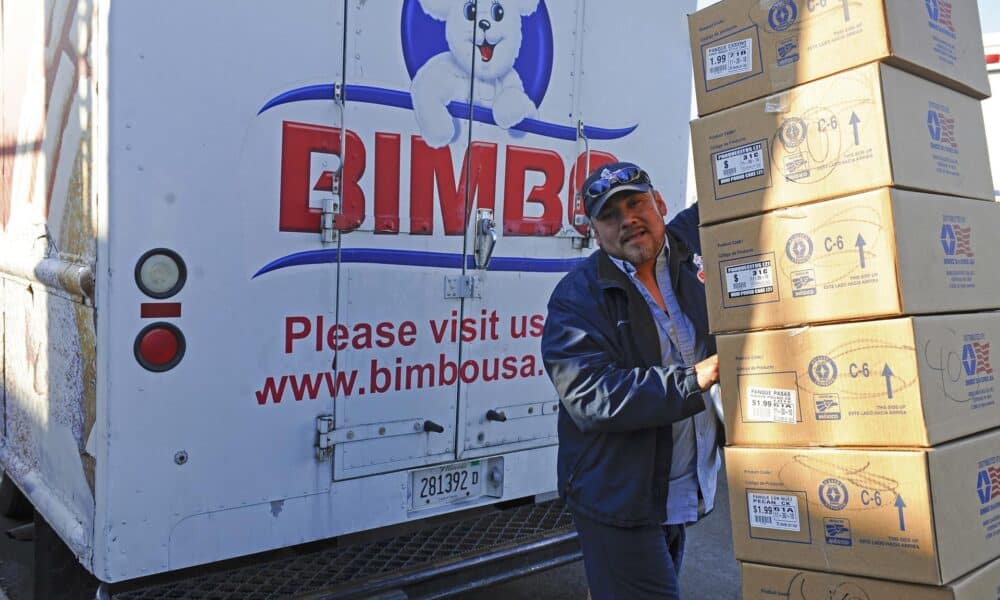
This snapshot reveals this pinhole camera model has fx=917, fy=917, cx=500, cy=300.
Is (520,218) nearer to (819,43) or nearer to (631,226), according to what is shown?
(631,226)

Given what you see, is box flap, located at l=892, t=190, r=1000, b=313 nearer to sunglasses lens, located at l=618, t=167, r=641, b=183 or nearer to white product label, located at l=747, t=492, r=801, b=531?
white product label, located at l=747, t=492, r=801, b=531

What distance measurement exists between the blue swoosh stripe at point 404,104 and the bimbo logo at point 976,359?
199 cm

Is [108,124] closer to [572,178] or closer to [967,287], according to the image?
[572,178]

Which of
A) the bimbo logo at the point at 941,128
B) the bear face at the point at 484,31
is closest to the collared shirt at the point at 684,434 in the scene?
the bimbo logo at the point at 941,128

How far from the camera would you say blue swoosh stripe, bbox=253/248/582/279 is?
302cm

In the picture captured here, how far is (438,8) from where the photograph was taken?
3338 millimetres

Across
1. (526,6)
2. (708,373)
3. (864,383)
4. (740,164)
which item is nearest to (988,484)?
(864,383)

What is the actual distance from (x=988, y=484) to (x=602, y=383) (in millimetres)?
900

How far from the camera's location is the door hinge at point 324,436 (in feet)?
10.2

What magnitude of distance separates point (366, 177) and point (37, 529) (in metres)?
1.75

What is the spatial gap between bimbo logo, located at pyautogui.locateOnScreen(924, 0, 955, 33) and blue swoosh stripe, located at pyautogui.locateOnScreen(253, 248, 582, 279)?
1854mm

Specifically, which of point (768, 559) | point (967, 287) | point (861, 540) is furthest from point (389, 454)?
point (967, 287)

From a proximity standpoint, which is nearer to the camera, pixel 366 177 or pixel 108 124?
pixel 108 124

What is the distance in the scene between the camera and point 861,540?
1.92 m
